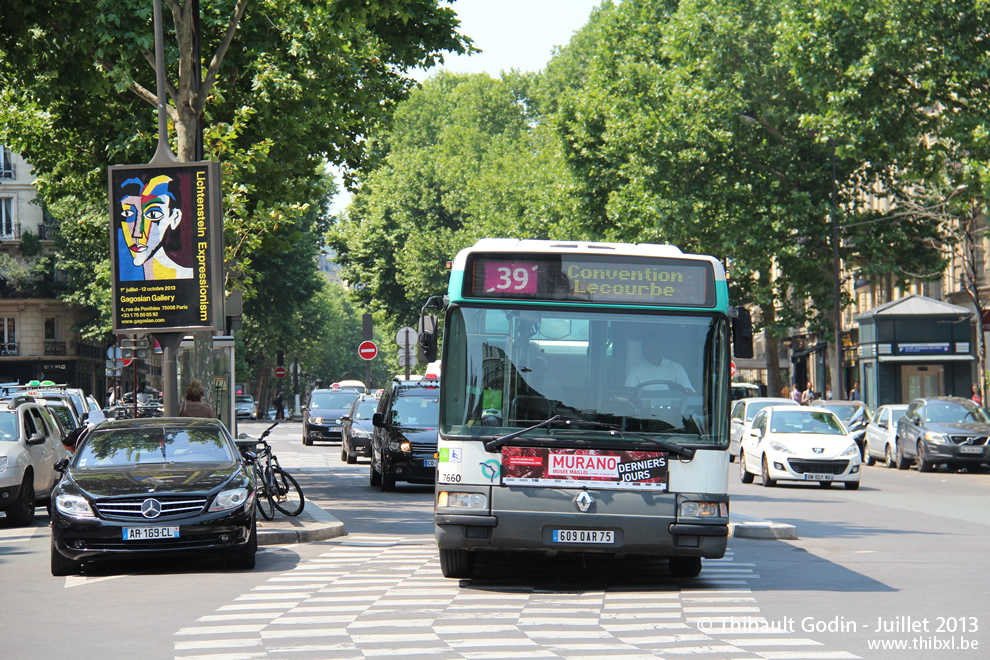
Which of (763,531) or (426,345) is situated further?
(763,531)

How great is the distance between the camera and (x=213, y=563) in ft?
43.5

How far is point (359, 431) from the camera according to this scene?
106ft

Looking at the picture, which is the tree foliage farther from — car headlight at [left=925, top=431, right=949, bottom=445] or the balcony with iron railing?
the balcony with iron railing

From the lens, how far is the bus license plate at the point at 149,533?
12.1 metres

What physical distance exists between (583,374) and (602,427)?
44 centimetres

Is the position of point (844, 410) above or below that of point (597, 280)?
below

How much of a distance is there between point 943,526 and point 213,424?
30.3 feet

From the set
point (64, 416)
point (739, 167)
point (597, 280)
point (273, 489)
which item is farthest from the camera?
point (739, 167)

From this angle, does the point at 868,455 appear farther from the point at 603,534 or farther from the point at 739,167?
the point at 603,534

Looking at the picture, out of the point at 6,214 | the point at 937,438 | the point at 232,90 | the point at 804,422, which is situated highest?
the point at 6,214

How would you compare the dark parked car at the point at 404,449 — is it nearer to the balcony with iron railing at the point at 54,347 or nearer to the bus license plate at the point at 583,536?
the bus license plate at the point at 583,536

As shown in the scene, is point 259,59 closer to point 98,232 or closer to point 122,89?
point 122,89

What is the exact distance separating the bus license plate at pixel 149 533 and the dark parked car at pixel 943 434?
75.7ft

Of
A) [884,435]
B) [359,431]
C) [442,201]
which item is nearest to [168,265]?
[359,431]
